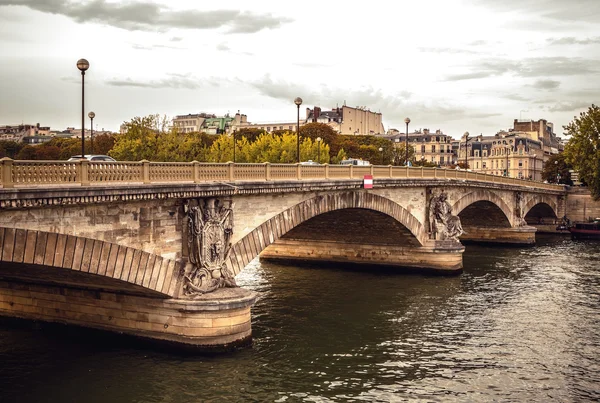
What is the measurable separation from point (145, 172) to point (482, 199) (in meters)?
45.1

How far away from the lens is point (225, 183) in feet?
89.2

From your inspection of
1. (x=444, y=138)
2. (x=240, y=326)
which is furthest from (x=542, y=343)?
(x=444, y=138)

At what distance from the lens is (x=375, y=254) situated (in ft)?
162

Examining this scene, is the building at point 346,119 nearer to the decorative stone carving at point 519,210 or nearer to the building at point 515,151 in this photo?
the building at point 515,151

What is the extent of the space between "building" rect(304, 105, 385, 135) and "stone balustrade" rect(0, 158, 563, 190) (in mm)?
120454

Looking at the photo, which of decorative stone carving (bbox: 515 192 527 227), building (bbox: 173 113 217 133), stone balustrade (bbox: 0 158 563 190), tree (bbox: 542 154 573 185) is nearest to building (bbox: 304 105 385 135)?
building (bbox: 173 113 217 133)

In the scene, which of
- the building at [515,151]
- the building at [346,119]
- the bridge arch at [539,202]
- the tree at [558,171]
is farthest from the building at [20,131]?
the bridge arch at [539,202]

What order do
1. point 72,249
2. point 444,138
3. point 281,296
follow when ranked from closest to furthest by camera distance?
point 72,249 → point 281,296 → point 444,138

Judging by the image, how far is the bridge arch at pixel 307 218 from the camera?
96.0ft

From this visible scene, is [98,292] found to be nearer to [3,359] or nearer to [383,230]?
[3,359]

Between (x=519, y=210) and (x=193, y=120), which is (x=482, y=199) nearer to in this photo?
(x=519, y=210)

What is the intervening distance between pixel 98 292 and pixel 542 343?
18869 millimetres

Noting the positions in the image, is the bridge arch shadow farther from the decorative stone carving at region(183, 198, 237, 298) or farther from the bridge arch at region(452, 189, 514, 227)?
the decorative stone carving at region(183, 198, 237, 298)

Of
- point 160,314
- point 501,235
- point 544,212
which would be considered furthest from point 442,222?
point 544,212
